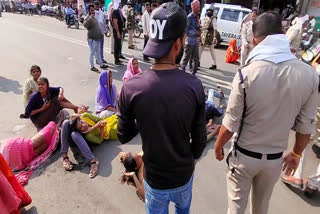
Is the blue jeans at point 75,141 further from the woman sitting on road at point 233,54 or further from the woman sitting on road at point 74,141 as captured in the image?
the woman sitting on road at point 233,54

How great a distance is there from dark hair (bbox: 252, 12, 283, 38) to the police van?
8.66 meters

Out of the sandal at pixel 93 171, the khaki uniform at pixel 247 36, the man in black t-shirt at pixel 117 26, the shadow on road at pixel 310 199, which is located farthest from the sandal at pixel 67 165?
the man in black t-shirt at pixel 117 26

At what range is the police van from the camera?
986 centimetres

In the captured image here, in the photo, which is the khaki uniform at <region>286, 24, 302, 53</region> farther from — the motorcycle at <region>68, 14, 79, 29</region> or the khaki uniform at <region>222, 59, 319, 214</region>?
the motorcycle at <region>68, 14, 79, 29</region>

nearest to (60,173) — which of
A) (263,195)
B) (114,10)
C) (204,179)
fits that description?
(204,179)

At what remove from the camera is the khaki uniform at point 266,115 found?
1546mm

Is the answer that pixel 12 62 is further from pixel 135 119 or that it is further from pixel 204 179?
pixel 135 119

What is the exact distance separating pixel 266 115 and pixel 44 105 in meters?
3.61

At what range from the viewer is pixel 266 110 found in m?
1.61

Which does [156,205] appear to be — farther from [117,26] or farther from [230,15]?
[230,15]

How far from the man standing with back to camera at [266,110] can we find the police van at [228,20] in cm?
874

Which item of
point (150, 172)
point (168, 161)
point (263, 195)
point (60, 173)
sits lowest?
point (60, 173)

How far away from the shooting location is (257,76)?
1.55 meters

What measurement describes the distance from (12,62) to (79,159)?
255 inches
